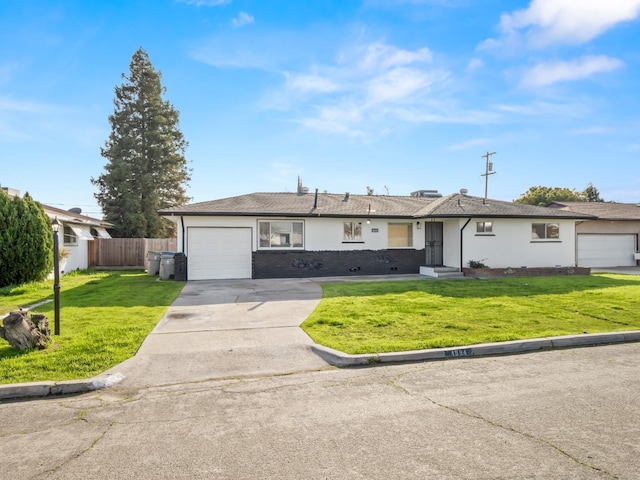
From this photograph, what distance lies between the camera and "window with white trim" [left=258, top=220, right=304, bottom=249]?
55.9 ft

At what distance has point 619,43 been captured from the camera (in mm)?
11828

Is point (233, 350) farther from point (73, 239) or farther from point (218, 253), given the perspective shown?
point (73, 239)

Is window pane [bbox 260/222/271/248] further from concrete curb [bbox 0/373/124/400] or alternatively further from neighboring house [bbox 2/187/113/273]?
concrete curb [bbox 0/373/124/400]

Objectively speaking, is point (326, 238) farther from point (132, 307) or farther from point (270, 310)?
point (132, 307)

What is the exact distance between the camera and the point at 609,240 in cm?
2294

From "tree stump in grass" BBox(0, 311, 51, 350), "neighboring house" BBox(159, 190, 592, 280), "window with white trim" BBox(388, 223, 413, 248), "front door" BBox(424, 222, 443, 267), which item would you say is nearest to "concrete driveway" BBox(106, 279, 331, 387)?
"tree stump in grass" BBox(0, 311, 51, 350)

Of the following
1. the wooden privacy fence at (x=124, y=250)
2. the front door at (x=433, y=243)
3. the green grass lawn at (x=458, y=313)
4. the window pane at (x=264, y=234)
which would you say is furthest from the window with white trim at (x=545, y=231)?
the wooden privacy fence at (x=124, y=250)

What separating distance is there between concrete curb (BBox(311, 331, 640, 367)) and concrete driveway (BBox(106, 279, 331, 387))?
0.84 feet

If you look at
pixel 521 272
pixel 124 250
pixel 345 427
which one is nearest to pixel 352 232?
pixel 521 272

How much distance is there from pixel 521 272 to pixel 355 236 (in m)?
7.26

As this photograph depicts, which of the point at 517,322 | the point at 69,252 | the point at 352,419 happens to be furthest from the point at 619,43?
A: the point at 69,252

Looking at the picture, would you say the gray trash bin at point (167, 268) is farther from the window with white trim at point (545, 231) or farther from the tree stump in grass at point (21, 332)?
the window with white trim at point (545, 231)

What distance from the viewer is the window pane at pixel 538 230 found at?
18.7 meters

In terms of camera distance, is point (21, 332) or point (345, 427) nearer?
point (345, 427)
